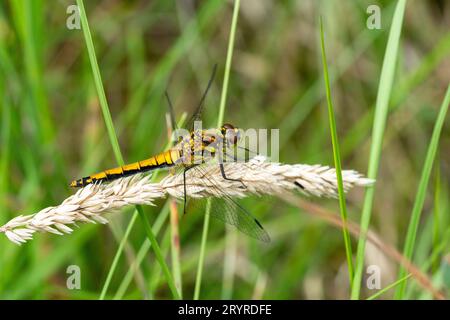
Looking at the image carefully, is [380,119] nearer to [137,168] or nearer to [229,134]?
[229,134]

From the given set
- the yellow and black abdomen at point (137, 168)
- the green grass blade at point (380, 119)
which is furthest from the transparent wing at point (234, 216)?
the green grass blade at point (380, 119)

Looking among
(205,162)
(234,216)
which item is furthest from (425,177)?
(205,162)

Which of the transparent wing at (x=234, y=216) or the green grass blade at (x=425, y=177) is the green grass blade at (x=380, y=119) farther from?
the transparent wing at (x=234, y=216)

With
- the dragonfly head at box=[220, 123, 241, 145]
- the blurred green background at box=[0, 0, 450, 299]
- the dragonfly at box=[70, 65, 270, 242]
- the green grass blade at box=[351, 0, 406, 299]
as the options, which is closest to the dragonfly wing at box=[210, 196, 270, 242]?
the dragonfly at box=[70, 65, 270, 242]

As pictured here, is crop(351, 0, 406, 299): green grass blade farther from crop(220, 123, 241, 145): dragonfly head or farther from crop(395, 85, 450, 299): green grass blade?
crop(220, 123, 241, 145): dragonfly head

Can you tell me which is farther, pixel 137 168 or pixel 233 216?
pixel 137 168
